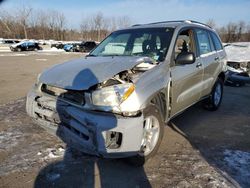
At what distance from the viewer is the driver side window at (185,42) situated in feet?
14.6

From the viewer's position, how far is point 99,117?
300 centimetres

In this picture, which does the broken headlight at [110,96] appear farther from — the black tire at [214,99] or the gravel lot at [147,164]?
the black tire at [214,99]

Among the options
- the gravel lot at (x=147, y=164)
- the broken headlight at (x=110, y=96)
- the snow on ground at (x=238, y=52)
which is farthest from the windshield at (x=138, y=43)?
the snow on ground at (x=238, y=52)

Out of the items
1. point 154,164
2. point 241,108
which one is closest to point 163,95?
point 154,164

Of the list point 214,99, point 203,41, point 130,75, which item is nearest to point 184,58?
point 130,75

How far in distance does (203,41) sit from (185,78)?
147cm

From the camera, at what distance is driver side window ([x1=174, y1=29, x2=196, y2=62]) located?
175 inches

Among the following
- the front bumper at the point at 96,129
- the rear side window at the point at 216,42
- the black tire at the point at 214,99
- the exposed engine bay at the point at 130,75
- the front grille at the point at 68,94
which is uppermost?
the rear side window at the point at 216,42

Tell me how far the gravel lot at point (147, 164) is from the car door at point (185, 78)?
65 centimetres

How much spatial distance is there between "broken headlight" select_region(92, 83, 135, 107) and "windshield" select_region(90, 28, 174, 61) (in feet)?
3.81

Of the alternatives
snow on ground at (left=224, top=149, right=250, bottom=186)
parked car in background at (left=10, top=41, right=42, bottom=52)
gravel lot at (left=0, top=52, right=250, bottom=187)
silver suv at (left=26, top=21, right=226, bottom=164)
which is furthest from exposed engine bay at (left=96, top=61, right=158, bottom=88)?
parked car in background at (left=10, top=41, right=42, bottom=52)

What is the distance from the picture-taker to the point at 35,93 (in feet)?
12.3

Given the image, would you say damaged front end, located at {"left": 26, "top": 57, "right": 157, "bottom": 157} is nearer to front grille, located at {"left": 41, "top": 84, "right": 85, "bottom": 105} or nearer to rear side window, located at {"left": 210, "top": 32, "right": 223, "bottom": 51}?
front grille, located at {"left": 41, "top": 84, "right": 85, "bottom": 105}

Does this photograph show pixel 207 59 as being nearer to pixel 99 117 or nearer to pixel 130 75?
pixel 130 75
